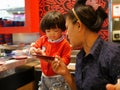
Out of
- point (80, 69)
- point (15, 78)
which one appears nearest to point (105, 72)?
point (80, 69)

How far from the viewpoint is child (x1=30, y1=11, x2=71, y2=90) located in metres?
1.98

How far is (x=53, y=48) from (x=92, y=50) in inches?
28.1

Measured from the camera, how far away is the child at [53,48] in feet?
6.50

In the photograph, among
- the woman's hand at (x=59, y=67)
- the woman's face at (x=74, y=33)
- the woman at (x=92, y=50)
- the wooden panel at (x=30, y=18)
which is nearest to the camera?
the woman at (x=92, y=50)

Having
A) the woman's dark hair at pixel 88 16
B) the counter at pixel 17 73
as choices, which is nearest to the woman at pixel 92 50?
the woman's dark hair at pixel 88 16

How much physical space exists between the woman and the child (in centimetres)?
52

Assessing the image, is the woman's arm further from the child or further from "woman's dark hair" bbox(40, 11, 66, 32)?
"woman's dark hair" bbox(40, 11, 66, 32)

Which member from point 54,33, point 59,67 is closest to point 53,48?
point 54,33

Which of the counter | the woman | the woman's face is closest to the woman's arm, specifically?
the woman

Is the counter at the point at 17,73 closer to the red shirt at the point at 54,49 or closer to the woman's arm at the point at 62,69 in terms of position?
the red shirt at the point at 54,49

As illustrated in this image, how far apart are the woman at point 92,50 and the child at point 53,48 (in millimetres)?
519

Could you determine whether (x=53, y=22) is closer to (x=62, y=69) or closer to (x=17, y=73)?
(x=62, y=69)

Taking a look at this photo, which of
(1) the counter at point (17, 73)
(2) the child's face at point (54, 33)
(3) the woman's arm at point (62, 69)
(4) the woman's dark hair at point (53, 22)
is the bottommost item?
(1) the counter at point (17, 73)

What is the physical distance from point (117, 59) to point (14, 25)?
2022 mm
